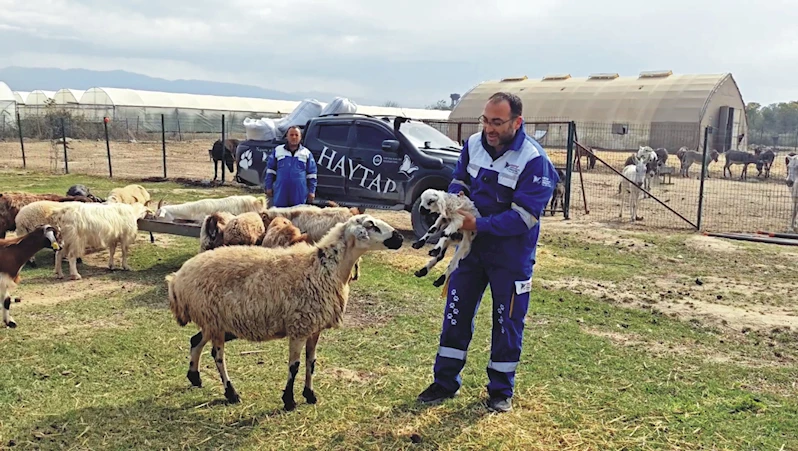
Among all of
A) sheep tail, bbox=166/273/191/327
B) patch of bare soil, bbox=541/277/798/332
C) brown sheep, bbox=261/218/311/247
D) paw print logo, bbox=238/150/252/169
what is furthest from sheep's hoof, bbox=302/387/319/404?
paw print logo, bbox=238/150/252/169

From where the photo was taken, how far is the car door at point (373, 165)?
466 inches

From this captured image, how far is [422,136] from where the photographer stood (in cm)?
1237

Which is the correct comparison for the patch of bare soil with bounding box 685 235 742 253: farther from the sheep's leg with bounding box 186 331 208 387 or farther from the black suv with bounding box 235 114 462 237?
the sheep's leg with bounding box 186 331 208 387

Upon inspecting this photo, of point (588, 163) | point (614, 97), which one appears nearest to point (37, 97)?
point (614, 97)

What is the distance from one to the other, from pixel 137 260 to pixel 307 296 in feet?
19.5

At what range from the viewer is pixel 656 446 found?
4246 millimetres

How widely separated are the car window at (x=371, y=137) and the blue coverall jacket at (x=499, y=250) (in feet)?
24.1

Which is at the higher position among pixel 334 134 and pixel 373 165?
pixel 334 134

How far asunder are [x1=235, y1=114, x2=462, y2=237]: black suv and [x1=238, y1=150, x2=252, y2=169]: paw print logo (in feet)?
4.90

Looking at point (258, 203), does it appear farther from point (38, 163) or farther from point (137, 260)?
point (38, 163)

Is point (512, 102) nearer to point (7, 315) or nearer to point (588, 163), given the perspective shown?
point (7, 315)

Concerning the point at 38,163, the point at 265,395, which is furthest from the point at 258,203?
the point at 38,163

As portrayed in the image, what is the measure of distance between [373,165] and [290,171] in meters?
3.05

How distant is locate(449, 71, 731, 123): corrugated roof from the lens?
39.6m
